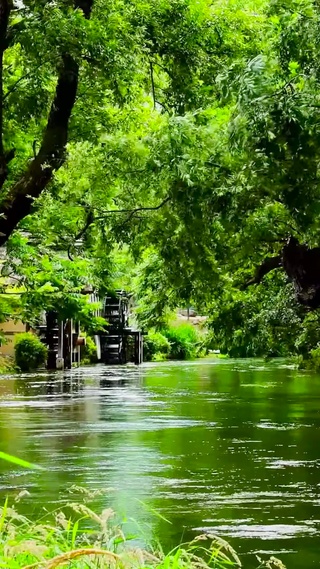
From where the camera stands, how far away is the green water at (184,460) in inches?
322

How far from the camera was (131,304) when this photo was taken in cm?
5922

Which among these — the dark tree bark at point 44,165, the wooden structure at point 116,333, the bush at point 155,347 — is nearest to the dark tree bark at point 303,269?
the dark tree bark at point 44,165

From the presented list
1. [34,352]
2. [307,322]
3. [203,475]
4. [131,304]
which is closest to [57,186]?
[203,475]

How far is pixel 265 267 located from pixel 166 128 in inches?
504

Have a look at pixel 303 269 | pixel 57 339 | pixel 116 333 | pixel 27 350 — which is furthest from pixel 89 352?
pixel 303 269

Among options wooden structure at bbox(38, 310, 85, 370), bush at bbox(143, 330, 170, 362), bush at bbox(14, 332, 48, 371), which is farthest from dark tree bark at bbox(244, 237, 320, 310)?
bush at bbox(143, 330, 170, 362)

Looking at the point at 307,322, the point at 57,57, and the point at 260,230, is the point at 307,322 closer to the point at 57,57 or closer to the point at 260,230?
the point at 260,230

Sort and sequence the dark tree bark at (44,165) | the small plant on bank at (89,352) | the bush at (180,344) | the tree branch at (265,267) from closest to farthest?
the dark tree bark at (44,165) < the tree branch at (265,267) < the small plant on bank at (89,352) < the bush at (180,344)

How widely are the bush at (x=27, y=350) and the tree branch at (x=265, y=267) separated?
12.1m

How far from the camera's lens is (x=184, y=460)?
39.9ft

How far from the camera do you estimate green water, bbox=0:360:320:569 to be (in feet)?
26.8

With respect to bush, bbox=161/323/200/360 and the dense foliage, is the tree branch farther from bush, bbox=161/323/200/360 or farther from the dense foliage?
bush, bbox=161/323/200/360

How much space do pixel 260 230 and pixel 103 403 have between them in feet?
18.8

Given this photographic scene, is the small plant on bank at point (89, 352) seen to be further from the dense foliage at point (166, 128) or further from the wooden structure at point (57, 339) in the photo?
the dense foliage at point (166, 128)
